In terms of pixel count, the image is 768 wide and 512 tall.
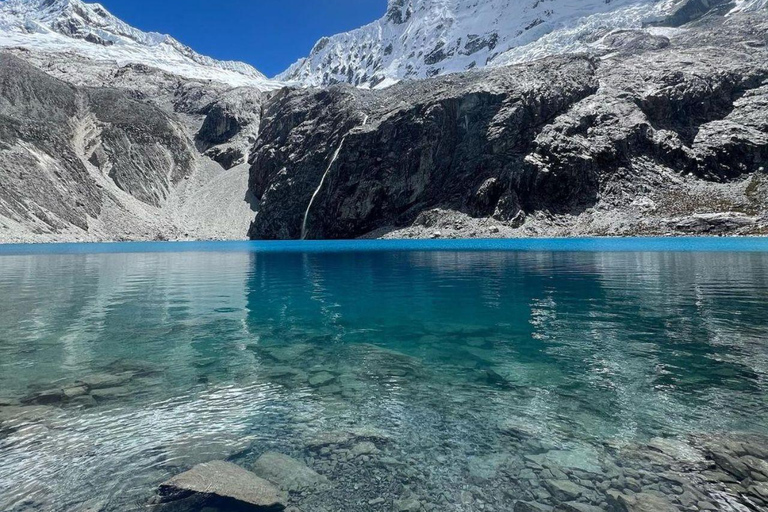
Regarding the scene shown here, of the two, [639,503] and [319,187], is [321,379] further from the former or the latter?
[319,187]

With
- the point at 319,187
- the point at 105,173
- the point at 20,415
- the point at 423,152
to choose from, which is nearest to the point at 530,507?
the point at 20,415

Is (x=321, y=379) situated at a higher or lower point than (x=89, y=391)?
lower

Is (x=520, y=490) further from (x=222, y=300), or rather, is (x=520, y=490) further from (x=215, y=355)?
(x=222, y=300)

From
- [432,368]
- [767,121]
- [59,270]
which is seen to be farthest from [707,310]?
[767,121]

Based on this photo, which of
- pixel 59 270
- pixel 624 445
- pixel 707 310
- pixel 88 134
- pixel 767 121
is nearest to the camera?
pixel 624 445

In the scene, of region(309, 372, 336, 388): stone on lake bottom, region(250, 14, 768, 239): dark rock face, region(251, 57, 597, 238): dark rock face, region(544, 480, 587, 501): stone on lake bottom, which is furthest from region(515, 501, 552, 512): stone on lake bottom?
region(251, 57, 597, 238): dark rock face

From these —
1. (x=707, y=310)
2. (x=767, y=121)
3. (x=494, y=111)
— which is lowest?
(x=707, y=310)
